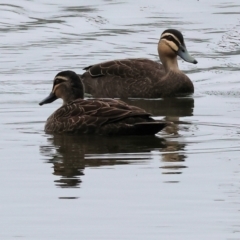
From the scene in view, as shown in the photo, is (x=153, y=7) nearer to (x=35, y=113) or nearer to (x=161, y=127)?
(x=35, y=113)

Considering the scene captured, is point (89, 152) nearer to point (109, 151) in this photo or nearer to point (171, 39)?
A: point (109, 151)

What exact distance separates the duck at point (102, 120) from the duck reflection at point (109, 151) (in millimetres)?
104

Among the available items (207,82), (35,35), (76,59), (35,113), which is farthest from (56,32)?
(35,113)

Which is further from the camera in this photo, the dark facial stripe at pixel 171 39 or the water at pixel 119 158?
the dark facial stripe at pixel 171 39

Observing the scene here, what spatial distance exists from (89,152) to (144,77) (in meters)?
6.29

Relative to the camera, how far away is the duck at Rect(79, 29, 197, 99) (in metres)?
19.2

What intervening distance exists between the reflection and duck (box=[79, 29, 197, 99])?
4925 millimetres

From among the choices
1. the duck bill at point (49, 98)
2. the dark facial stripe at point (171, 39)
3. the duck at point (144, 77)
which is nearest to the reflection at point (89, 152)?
the duck bill at point (49, 98)

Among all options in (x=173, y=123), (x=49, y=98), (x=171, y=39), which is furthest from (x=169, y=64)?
(x=49, y=98)

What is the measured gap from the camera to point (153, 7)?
29.7 m

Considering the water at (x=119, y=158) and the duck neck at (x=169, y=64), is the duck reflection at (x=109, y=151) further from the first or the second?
the duck neck at (x=169, y=64)

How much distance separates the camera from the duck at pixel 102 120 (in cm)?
1408

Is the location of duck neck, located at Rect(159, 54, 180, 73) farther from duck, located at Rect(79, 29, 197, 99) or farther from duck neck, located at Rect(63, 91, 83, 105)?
duck neck, located at Rect(63, 91, 83, 105)

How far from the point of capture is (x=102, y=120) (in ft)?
46.8
